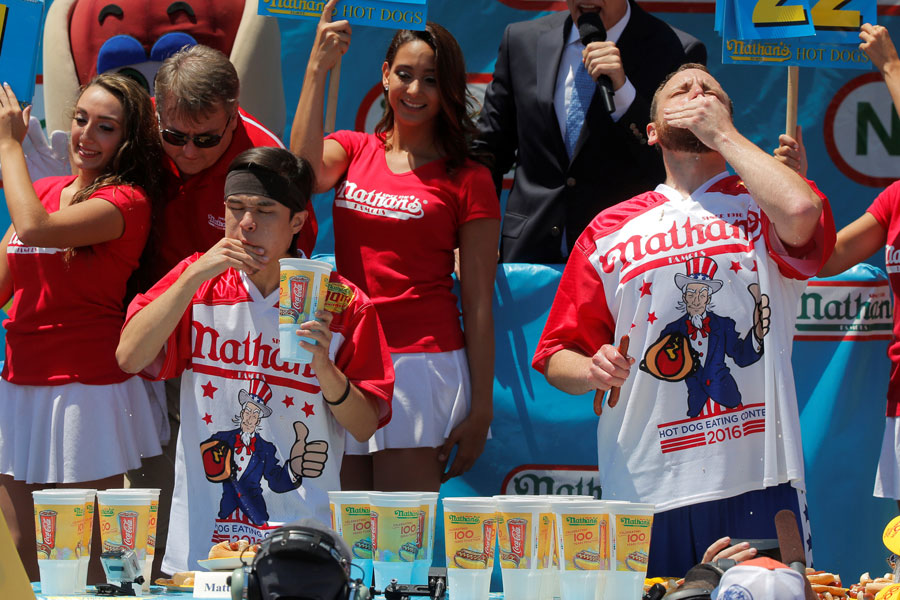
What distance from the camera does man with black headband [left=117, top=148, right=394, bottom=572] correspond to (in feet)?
9.96

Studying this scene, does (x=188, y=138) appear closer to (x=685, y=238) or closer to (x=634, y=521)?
→ (x=685, y=238)

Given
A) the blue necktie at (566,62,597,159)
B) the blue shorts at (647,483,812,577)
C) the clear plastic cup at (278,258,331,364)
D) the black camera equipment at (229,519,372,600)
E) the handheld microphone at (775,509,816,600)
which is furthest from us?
the blue necktie at (566,62,597,159)

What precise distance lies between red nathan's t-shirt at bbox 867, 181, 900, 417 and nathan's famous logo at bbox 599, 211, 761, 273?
1.20m

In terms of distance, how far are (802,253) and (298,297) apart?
1.34m

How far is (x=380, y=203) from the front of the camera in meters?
3.81

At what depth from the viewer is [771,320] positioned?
3.00 metres

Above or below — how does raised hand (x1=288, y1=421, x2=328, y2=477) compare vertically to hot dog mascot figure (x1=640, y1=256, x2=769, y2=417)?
below

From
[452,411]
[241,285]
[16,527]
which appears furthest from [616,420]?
[16,527]

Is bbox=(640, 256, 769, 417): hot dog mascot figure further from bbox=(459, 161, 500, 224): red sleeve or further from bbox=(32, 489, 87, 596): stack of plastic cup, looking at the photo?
bbox=(32, 489, 87, 596): stack of plastic cup

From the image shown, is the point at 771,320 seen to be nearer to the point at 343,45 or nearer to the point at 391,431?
the point at 391,431

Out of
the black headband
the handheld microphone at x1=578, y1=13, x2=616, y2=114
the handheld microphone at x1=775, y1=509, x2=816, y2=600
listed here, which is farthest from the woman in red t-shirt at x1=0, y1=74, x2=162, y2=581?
the handheld microphone at x1=775, y1=509, x2=816, y2=600

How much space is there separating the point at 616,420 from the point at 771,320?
49 cm

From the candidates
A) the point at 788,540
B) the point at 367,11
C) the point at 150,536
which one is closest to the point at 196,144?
the point at 367,11

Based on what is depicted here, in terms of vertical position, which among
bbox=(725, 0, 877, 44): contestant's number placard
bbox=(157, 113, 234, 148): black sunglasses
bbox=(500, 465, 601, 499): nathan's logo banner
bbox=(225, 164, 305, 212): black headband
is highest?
bbox=(725, 0, 877, 44): contestant's number placard
